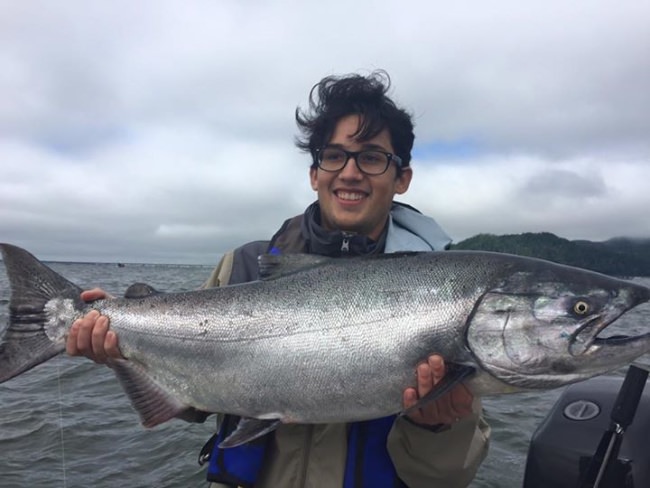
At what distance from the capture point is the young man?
3541mm

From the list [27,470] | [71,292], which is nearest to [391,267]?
[71,292]

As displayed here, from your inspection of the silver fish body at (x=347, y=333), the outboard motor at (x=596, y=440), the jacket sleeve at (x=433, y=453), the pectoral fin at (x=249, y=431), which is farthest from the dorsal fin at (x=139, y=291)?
the outboard motor at (x=596, y=440)

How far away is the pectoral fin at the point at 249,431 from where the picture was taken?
3.46m

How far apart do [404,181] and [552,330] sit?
1924mm

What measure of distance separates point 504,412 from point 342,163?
878 cm

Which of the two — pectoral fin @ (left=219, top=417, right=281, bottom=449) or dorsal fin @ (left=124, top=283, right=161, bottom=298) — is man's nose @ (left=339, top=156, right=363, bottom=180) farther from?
pectoral fin @ (left=219, top=417, right=281, bottom=449)

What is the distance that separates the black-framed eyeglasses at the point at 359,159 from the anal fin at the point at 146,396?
7.08 feet

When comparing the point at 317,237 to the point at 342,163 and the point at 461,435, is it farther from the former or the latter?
the point at 461,435

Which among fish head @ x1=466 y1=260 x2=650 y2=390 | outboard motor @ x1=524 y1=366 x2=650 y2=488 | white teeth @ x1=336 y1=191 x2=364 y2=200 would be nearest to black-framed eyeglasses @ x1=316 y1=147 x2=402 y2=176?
white teeth @ x1=336 y1=191 x2=364 y2=200

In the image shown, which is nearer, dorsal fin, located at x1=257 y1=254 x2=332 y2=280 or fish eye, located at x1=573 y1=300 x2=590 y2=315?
fish eye, located at x1=573 y1=300 x2=590 y2=315

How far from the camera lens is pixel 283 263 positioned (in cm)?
395

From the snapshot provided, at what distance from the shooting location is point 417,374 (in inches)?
131

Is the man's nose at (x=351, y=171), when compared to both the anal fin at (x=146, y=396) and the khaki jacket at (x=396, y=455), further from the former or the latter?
the anal fin at (x=146, y=396)

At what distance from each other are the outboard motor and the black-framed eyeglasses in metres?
2.47
